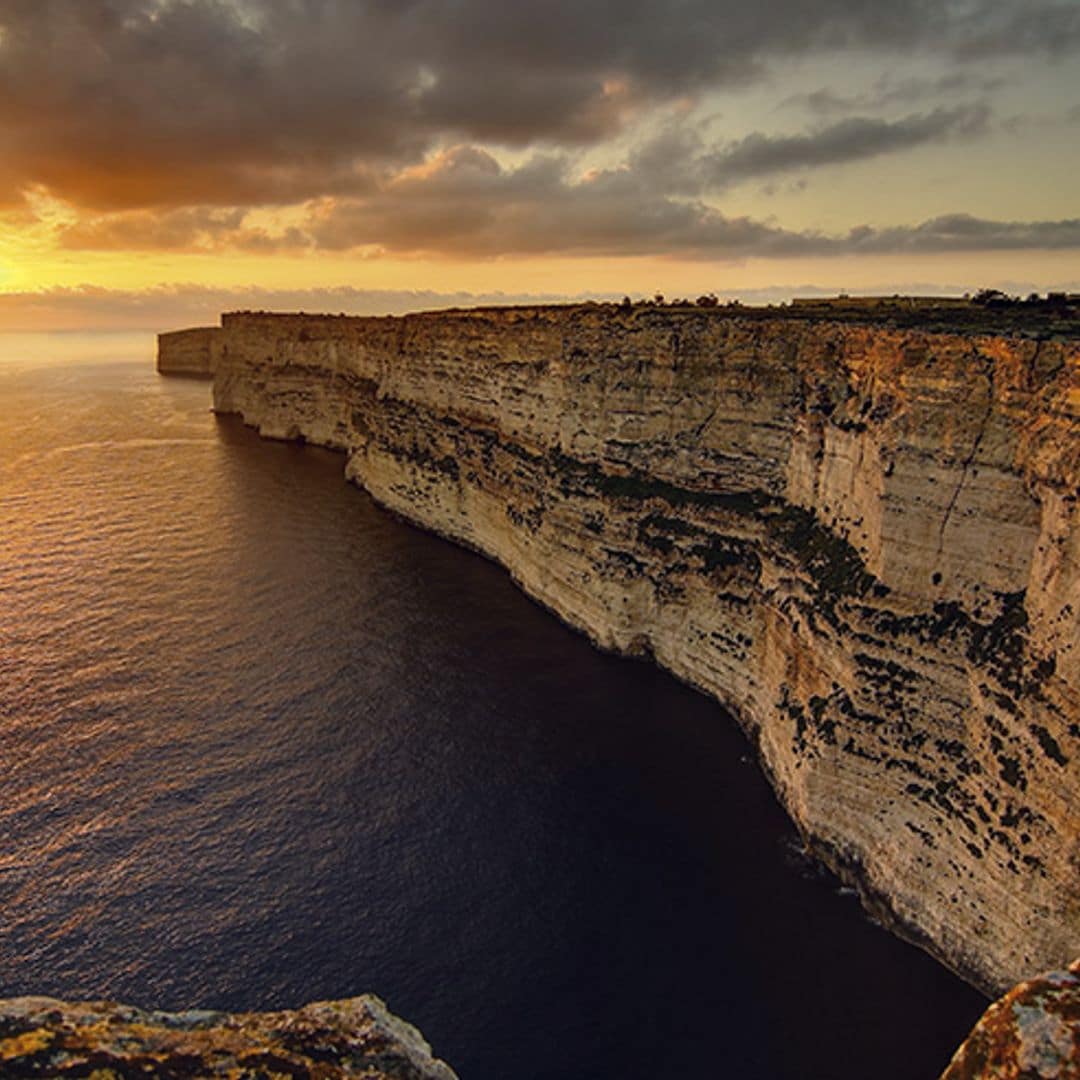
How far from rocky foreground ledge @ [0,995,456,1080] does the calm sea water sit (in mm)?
11611

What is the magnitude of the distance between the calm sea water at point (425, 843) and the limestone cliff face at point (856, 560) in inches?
100

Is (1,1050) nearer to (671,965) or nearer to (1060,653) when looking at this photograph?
(671,965)

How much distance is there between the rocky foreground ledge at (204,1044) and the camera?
9.29 metres

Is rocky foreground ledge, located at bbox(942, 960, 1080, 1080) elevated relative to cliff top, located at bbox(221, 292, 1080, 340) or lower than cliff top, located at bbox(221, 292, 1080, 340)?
lower

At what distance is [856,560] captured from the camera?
28.2 m

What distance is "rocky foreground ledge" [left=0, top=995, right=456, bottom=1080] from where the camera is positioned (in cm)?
929

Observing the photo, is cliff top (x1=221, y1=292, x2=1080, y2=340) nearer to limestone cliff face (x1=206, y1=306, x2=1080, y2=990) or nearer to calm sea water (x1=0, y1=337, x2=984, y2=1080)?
limestone cliff face (x1=206, y1=306, x2=1080, y2=990)

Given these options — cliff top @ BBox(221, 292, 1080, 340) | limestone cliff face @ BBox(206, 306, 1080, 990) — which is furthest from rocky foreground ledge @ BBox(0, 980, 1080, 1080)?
cliff top @ BBox(221, 292, 1080, 340)

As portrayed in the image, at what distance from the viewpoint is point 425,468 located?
215ft

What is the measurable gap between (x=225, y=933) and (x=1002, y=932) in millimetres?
23142

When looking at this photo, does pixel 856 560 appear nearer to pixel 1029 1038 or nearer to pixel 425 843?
pixel 425 843

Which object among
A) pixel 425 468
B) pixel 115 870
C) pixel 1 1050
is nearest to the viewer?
pixel 1 1050

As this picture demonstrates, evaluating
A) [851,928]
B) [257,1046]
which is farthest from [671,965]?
[257,1046]

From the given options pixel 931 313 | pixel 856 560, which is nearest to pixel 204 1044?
pixel 856 560
